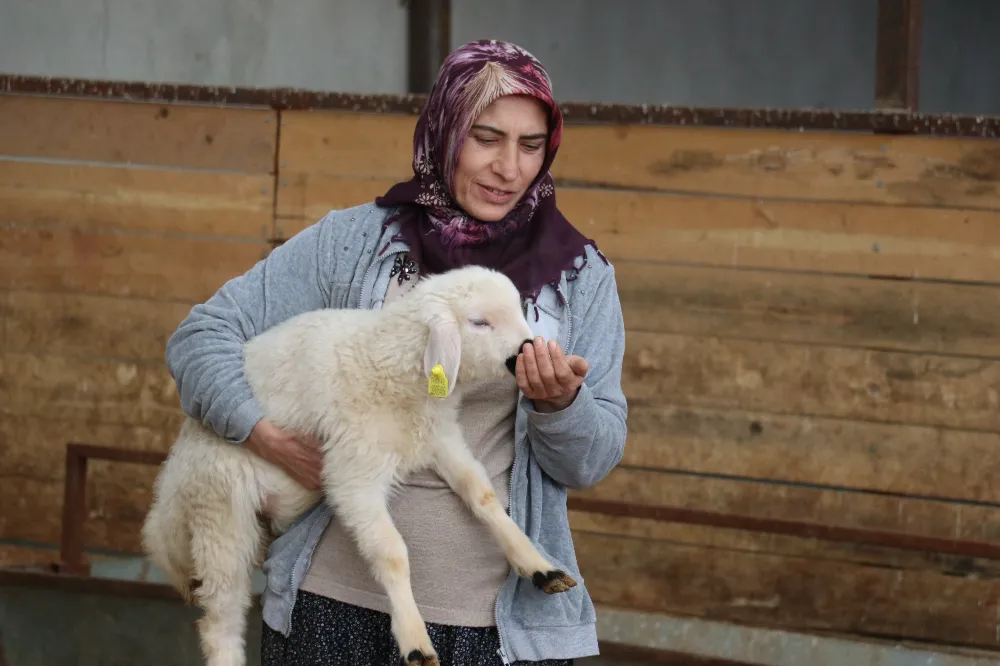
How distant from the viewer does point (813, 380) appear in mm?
5031

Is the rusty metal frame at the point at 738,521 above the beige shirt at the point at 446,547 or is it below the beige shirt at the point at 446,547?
below

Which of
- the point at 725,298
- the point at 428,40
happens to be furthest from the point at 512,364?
the point at 428,40

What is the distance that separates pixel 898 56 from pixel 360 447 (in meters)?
3.34

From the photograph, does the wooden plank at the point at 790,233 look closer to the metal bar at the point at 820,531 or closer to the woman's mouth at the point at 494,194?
Answer: the metal bar at the point at 820,531

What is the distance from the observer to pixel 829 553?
5.10 meters

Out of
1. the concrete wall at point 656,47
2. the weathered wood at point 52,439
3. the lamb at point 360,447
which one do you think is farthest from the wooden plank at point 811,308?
the lamb at point 360,447

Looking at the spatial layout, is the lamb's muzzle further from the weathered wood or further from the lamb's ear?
the weathered wood

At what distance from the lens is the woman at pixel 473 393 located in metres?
2.41

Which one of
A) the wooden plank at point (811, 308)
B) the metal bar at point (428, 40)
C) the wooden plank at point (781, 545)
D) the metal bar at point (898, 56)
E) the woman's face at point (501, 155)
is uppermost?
the metal bar at point (428, 40)

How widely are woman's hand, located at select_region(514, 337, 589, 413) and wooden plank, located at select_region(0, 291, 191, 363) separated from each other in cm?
368

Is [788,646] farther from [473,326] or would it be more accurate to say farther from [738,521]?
[473,326]

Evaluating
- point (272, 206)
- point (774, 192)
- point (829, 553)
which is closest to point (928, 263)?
point (774, 192)

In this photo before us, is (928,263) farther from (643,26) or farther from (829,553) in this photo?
(643,26)

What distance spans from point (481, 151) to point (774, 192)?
109 inches
